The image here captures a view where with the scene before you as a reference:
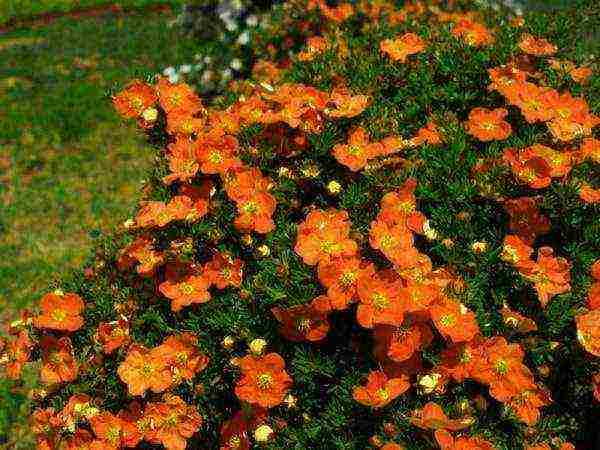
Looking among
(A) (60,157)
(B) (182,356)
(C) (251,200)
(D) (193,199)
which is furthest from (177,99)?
(A) (60,157)

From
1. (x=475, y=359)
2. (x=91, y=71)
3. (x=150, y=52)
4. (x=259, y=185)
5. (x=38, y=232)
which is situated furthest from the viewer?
(x=150, y=52)

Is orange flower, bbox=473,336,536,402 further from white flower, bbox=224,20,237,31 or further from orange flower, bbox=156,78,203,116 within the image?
white flower, bbox=224,20,237,31

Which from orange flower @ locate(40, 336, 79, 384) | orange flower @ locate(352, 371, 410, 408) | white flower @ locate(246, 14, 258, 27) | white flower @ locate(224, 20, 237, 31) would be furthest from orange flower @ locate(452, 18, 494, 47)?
white flower @ locate(224, 20, 237, 31)

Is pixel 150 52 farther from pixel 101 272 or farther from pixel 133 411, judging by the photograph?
pixel 133 411

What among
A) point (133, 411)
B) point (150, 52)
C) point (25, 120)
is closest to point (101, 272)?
point (133, 411)

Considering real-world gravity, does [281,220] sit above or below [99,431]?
above

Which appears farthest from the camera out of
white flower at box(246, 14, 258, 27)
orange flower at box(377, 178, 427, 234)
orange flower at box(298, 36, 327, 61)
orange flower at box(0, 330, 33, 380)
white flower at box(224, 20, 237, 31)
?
white flower at box(224, 20, 237, 31)
